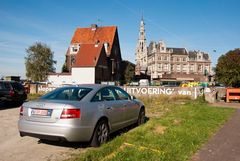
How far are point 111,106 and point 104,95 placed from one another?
360 millimetres

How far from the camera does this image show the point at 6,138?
779 cm

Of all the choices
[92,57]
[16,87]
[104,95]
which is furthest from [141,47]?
[104,95]

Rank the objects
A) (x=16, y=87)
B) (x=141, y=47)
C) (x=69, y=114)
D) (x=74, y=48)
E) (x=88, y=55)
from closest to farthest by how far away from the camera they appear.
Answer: (x=69, y=114) < (x=16, y=87) < (x=88, y=55) < (x=74, y=48) < (x=141, y=47)

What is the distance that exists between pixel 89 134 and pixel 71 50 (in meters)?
51.7

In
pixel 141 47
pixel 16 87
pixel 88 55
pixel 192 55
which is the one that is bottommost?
pixel 16 87

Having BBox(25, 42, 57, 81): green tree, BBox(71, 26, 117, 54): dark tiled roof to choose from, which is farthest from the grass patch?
BBox(25, 42, 57, 81): green tree

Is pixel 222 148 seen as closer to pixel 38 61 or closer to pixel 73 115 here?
pixel 73 115

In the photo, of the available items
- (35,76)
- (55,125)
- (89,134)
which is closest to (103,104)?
(89,134)

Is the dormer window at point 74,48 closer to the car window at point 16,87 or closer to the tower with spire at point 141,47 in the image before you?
the car window at point 16,87

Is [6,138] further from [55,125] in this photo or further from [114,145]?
[114,145]

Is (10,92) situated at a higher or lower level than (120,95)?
lower

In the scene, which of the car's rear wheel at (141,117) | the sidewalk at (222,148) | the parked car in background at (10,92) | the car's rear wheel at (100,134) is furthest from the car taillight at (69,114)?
the parked car in background at (10,92)

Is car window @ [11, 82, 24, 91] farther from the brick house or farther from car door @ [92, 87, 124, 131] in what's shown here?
the brick house

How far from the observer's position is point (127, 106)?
28.2ft
